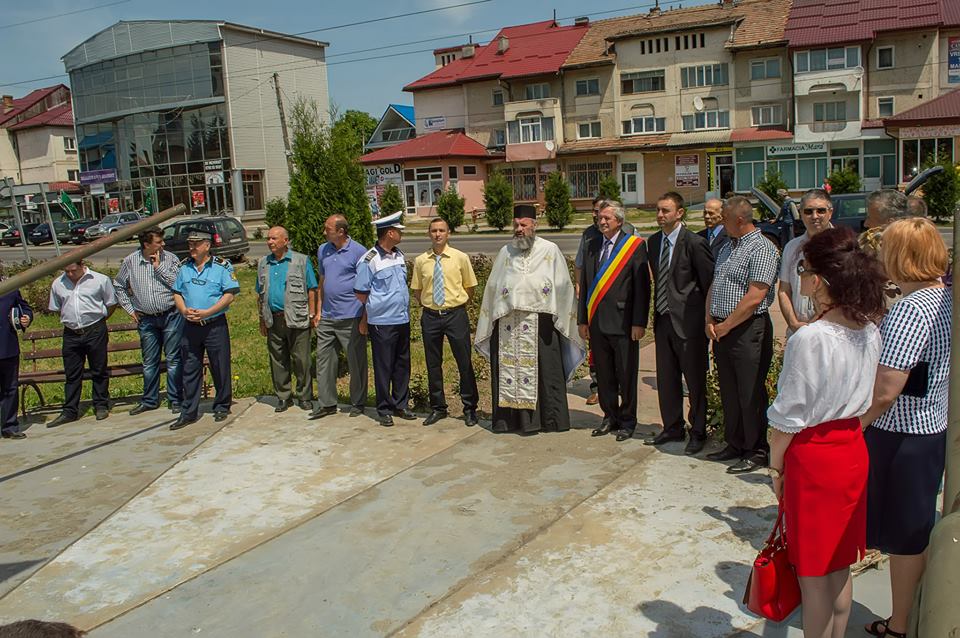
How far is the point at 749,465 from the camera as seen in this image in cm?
604

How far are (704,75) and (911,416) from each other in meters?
47.1

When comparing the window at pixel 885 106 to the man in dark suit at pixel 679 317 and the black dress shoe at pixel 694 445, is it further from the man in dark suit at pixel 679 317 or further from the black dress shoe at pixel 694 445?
the black dress shoe at pixel 694 445

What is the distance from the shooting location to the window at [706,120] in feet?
154

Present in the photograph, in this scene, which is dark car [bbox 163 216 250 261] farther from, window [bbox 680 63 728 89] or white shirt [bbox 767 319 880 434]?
window [bbox 680 63 728 89]

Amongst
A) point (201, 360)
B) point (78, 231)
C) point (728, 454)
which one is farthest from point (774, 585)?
point (78, 231)

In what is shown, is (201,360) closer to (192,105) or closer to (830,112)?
(830,112)

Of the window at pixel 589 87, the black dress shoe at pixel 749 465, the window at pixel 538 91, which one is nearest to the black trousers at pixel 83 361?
the black dress shoe at pixel 749 465

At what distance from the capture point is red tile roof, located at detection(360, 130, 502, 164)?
50344mm

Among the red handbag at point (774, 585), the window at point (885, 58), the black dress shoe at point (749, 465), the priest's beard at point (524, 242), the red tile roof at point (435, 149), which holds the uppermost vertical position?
the window at point (885, 58)

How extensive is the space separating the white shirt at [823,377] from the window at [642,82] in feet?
156

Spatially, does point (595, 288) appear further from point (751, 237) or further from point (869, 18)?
point (869, 18)

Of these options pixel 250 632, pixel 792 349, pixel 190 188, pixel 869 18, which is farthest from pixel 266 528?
pixel 190 188

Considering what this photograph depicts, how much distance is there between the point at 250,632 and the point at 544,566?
1591 millimetres

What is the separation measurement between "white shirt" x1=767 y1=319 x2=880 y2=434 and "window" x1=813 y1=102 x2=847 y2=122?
4479 centimetres
